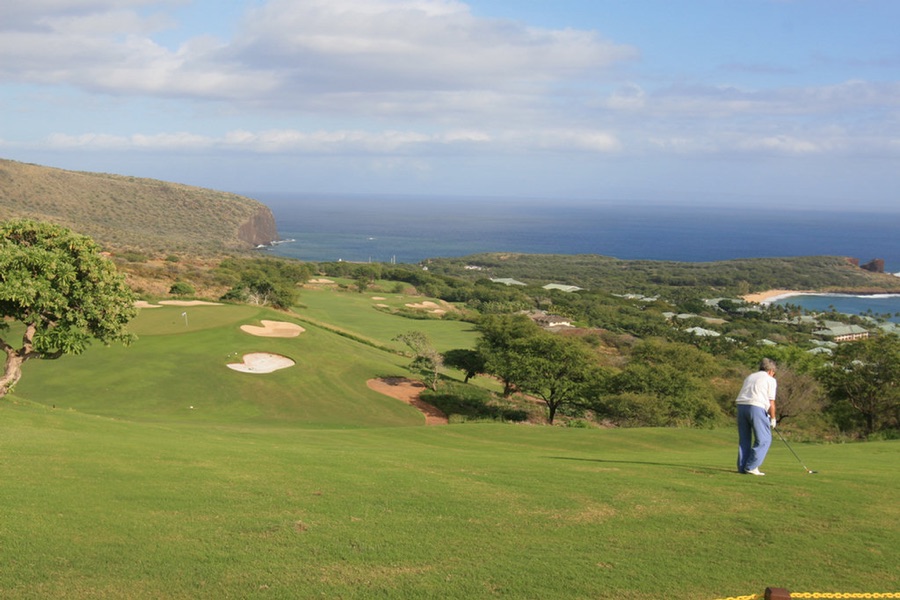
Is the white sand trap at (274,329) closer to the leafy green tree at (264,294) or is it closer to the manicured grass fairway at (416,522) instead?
the leafy green tree at (264,294)

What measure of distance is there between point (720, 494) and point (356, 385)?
26.7 metres

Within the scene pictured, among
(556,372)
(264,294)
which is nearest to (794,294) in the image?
(264,294)

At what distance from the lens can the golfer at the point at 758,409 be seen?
10633 millimetres

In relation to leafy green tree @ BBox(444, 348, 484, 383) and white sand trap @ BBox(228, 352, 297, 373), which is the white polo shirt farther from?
leafy green tree @ BBox(444, 348, 484, 383)

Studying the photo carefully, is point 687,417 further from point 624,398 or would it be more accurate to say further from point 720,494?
point 720,494

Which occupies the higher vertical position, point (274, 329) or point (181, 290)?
point (181, 290)

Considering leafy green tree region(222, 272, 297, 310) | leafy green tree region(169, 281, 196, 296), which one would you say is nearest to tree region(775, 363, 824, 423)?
leafy green tree region(222, 272, 297, 310)

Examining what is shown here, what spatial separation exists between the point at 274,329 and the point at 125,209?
13800 cm

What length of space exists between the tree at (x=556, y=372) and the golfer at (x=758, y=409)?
74.2 ft

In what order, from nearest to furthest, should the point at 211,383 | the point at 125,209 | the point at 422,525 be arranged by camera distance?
1. the point at 422,525
2. the point at 211,383
3. the point at 125,209

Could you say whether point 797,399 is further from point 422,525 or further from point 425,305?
point 425,305

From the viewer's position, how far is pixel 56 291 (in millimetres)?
16547

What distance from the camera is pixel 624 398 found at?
30828 millimetres

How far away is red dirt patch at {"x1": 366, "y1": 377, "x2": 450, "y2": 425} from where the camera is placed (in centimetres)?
3294
